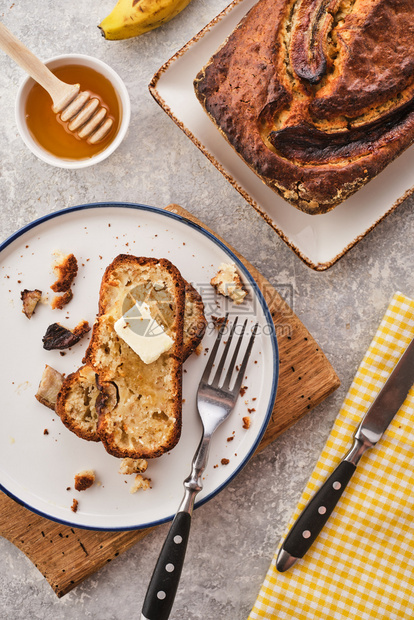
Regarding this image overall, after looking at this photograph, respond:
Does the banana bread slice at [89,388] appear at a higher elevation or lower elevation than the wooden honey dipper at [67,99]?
lower

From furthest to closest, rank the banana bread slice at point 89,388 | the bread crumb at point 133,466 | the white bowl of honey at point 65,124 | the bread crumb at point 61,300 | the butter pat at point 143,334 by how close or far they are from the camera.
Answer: the white bowl of honey at point 65,124
the bread crumb at point 61,300
the bread crumb at point 133,466
the banana bread slice at point 89,388
the butter pat at point 143,334

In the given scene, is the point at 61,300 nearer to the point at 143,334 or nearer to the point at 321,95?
the point at 143,334

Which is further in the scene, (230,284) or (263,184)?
(263,184)

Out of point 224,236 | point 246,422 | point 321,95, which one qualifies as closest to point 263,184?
point 224,236

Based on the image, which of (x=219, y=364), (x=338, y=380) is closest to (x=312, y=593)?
(x=338, y=380)

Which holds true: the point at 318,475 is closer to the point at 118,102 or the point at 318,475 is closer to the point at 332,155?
the point at 332,155

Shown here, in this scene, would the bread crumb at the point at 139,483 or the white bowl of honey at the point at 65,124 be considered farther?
the white bowl of honey at the point at 65,124

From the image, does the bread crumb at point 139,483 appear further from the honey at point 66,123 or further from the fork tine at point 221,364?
the honey at point 66,123

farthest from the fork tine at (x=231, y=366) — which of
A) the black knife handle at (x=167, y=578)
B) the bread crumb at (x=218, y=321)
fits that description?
the black knife handle at (x=167, y=578)
